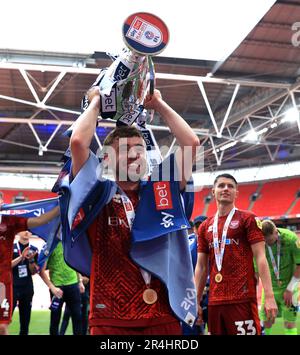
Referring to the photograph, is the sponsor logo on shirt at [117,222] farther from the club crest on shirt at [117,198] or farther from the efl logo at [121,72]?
the efl logo at [121,72]

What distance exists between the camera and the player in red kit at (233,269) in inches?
160

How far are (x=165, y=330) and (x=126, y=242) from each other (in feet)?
1.40

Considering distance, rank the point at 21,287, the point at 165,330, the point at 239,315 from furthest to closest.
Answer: the point at 21,287, the point at 239,315, the point at 165,330

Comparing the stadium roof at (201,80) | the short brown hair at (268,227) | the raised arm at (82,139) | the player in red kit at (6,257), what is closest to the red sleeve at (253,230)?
the short brown hair at (268,227)

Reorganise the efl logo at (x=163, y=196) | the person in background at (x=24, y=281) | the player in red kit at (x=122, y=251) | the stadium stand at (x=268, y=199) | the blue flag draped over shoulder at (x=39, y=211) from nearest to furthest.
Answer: the player in red kit at (x=122, y=251) < the efl logo at (x=163, y=196) < the blue flag draped over shoulder at (x=39, y=211) < the person in background at (x=24, y=281) < the stadium stand at (x=268, y=199)

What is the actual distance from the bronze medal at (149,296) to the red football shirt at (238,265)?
203 cm

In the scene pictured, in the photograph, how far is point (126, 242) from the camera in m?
2.30

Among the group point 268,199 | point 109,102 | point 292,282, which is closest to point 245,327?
point 292,282

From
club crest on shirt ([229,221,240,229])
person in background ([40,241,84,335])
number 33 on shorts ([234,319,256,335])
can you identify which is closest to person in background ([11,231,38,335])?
person in background ([40,241,84,335])

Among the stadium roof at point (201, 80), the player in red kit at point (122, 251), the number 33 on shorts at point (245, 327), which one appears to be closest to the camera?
the player in red kit at point (122, 251)

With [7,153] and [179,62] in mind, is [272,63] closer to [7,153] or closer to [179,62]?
[179,62]

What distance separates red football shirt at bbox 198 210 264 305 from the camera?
161 inches

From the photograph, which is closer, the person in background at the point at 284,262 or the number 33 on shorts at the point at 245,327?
the number 33 on shorts at the point at 245,327

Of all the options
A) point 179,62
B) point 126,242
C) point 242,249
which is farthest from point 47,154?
point 126,242
